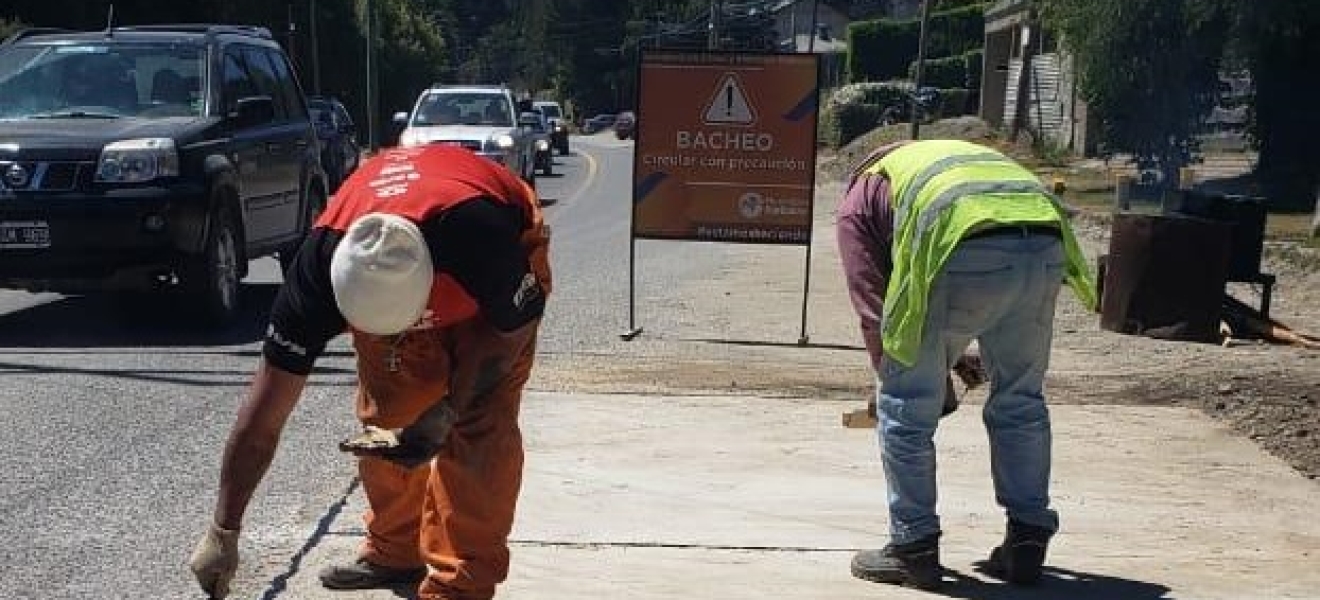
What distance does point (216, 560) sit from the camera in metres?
3.78

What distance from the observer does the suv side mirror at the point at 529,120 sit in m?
26.3

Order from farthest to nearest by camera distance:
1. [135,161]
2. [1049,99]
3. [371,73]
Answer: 1. [371,73]
2. [1049,99]
3. [135,161]

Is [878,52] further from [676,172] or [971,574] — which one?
[971,574]

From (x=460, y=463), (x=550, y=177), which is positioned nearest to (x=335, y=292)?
(x=460, y=463)

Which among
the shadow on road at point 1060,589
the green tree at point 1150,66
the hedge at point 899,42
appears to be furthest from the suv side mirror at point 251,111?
the hedge at point 899,42

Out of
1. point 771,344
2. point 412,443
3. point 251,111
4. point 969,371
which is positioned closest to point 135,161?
point 251,111

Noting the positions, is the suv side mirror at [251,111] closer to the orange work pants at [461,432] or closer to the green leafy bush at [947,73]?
the orange work pants at [461,432]

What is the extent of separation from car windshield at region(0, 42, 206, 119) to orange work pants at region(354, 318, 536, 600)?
7.10 m

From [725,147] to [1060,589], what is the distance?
6.39m

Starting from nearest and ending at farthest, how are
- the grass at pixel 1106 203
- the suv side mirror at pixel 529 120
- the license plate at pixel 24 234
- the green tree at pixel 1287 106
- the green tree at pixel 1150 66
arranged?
the license plate at pixel 24 234 → the grass at pixel 1106 203 → the green tree at pixel 1287 106 → the green tree at pixel 1150 66 → the suv side mirror at pixel 529 120

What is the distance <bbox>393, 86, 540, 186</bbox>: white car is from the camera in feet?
77.6

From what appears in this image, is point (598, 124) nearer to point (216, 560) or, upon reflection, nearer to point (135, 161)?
point (135, 161)

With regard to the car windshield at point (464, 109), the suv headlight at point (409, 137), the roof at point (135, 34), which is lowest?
the suv headlight at point (409, 137)

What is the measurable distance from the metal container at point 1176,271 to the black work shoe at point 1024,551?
244 inches
